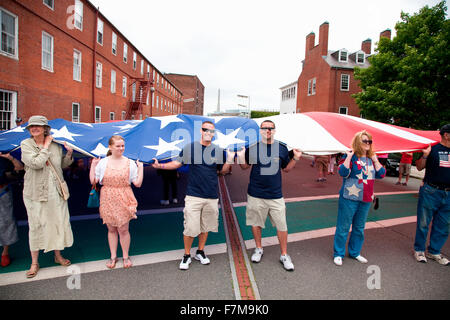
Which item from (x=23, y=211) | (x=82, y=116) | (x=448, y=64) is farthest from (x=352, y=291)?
(x=82, y=116)

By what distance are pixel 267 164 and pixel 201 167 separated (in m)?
0.99

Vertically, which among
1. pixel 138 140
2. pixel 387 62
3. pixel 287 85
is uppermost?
pixel 287 85

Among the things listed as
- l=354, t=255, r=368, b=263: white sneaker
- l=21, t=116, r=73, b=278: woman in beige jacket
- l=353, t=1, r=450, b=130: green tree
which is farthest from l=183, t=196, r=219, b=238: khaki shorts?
l=353, t=1, r=450, b=130: green tree

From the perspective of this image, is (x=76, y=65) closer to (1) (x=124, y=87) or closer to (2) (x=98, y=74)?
(2) (x=98, y=74)

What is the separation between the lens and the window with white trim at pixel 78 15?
15.9m

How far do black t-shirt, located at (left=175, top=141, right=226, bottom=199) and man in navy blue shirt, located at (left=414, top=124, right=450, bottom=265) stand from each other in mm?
3453

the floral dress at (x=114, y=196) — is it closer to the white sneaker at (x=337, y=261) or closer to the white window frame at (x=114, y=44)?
the white sneaker at (x=337, y=261)

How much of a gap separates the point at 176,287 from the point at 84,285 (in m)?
1.18

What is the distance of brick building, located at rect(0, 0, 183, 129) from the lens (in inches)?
443

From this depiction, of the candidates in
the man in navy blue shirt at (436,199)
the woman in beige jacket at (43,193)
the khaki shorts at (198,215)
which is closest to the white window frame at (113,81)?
the woman in beige jacket at (43,193)

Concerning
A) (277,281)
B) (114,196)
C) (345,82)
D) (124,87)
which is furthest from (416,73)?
(124,87)

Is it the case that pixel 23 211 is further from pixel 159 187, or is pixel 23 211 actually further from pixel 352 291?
pixel 352 291

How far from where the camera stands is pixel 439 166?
3898mm

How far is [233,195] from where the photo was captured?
338 inches
